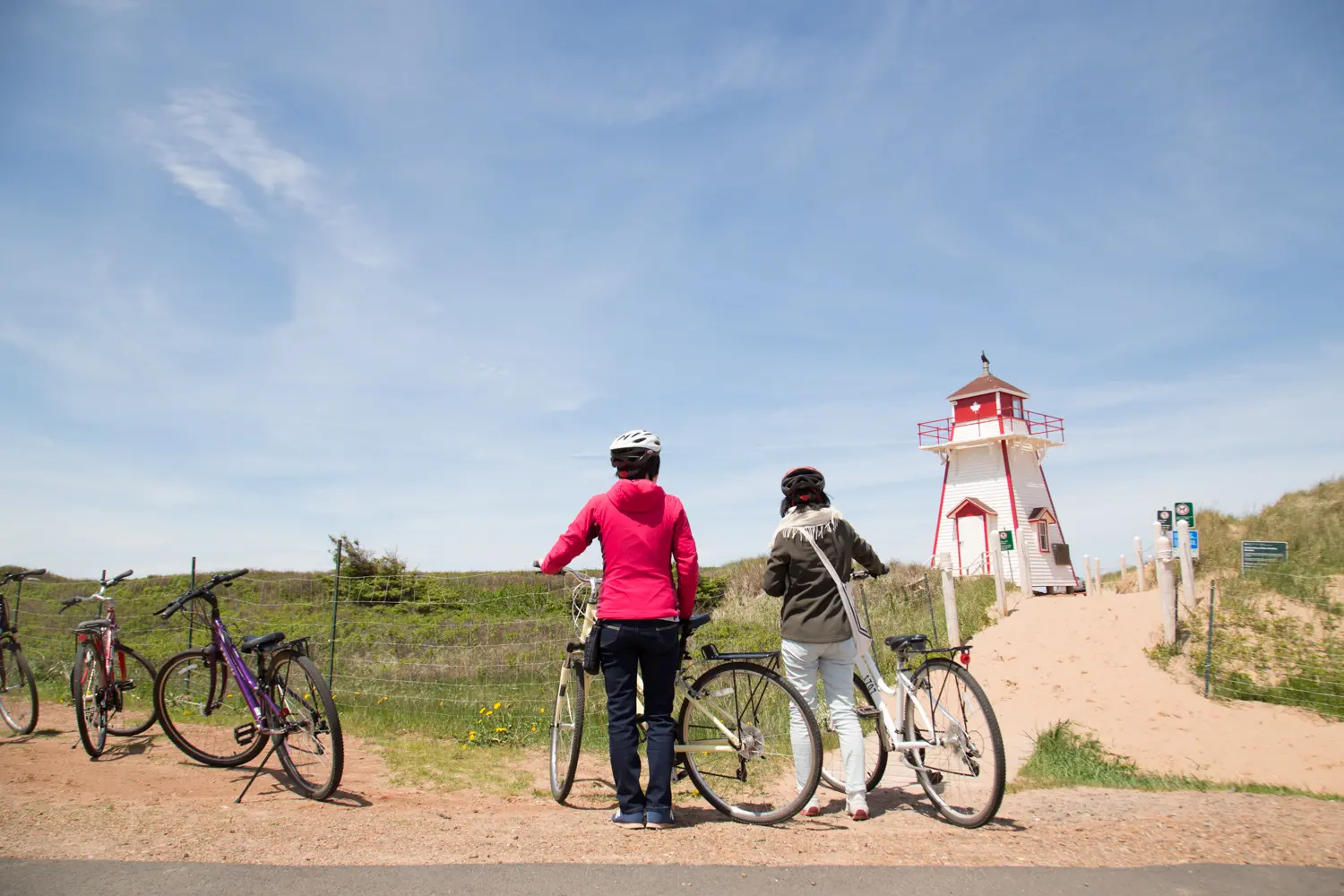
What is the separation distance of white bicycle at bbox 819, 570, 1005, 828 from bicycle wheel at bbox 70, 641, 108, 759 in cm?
548

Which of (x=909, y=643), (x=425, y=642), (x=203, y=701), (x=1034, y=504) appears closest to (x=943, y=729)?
(x=909, y=643)

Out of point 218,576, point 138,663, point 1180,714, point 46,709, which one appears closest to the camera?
point 218,576

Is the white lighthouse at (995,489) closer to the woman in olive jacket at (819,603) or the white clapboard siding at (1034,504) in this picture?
the white clapboard siding at (1034,504)

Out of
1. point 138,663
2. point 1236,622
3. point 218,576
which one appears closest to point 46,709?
point 138,663

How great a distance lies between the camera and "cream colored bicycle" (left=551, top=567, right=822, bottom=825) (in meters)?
4.53

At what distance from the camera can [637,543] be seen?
4566 millimetres

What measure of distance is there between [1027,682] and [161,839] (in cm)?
1284

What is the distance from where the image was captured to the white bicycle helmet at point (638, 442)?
4.73m

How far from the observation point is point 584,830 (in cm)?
434

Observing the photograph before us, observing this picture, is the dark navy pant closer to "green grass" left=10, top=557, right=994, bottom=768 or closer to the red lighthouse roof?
"green grass" left=10, top=557, right=994, bottom=768

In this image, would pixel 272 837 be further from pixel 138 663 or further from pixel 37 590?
pixel 37 590

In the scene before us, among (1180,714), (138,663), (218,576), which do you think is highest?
(218,576)

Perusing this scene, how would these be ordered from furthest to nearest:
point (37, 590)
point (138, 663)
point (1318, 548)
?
point (37, 590), point (1318, 548), point (138, 663)

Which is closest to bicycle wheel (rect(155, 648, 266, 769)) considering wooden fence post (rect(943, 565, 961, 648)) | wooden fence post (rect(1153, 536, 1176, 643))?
wooden fence post (rect(943, 565, 961, 648))
